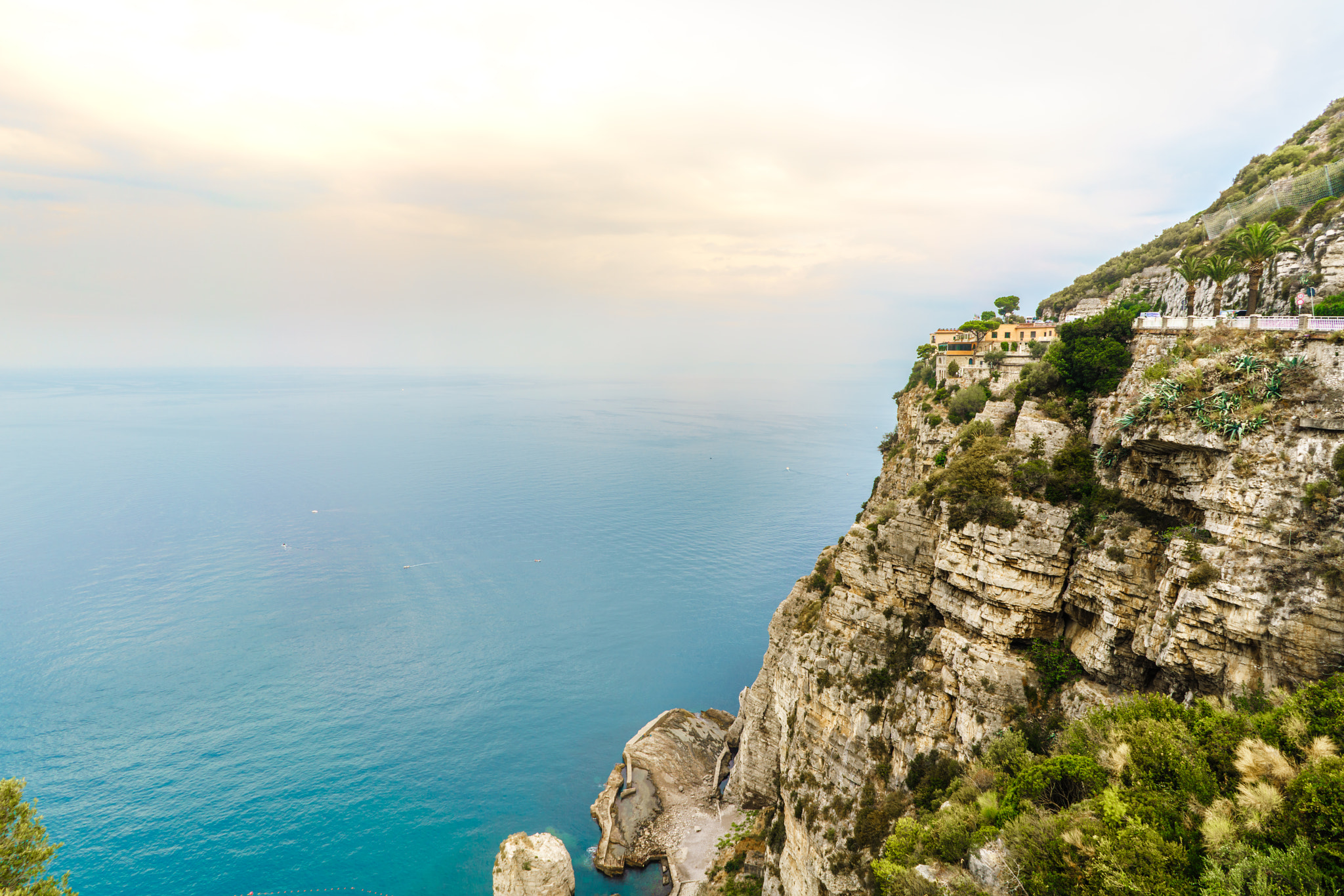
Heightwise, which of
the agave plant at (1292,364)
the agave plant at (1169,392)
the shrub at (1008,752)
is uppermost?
the agave plant at (1292,364)

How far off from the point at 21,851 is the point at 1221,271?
6069 centimetres

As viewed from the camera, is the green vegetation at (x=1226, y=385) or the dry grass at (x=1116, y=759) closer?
the dry grass at (x=1116, y=759)

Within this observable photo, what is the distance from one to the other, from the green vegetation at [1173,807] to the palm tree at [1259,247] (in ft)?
71.3

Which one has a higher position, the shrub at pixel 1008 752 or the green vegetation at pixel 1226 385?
the green vegetation at pixel 1226 385

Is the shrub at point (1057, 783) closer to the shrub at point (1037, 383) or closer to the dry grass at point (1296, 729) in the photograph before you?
the dry grass at point (1296, 729)

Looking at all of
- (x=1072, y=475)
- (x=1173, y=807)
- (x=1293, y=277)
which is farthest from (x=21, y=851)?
(x=1293, y=277)

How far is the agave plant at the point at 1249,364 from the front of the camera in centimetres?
1983

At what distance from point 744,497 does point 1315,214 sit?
110 meters

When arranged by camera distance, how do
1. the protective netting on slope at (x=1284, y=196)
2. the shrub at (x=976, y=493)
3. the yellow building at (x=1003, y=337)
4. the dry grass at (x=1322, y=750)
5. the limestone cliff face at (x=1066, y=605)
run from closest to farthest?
1. the dry grass at (x=1322, y=750)
2. the limestone cliff face at (x=1066, y=605)
3. the shrub at (x=976, y=493)
4. the protective netting on slope at (x=1284, y=196)
5. the yellow building at (x=1003, y=337)

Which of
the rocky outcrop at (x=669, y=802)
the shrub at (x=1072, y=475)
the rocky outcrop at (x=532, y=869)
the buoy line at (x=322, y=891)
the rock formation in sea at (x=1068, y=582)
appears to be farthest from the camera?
the rocky outcrop at (x=669, y=802)

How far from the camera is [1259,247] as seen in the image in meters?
26.7

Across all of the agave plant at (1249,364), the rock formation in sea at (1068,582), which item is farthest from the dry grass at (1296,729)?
the agave plant at (1249,364)

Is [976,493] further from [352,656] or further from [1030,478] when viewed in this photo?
[352,656]

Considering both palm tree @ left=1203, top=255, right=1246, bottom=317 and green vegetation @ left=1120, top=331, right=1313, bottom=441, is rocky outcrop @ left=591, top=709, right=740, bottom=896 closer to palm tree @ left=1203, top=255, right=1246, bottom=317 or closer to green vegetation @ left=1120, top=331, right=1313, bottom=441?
green vegetation @ left=1120, top=331, right=1313, bottom=441
